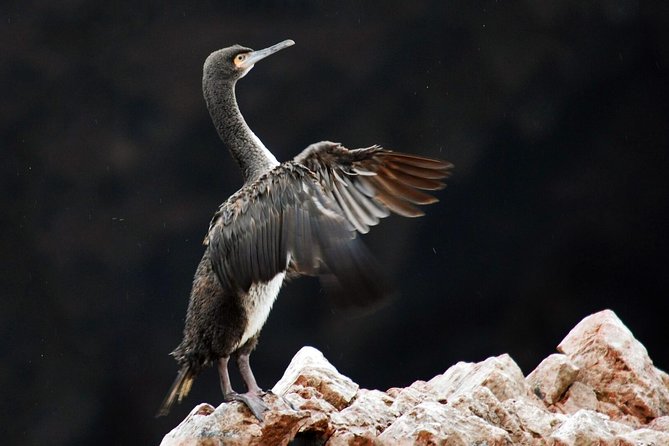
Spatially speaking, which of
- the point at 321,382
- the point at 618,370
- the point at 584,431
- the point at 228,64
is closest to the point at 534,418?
the point at 584,431

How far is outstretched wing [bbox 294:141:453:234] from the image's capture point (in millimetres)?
5199

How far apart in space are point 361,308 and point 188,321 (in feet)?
3.98

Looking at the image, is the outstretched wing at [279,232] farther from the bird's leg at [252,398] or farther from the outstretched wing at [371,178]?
the bird's leg at [252,398]

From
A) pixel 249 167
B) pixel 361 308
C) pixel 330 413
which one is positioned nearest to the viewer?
pixel 361 308

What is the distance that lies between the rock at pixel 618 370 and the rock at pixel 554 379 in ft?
0.34

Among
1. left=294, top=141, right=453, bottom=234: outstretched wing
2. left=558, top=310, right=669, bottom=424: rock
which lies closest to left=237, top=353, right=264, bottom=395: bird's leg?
left=294, top=141, right=453, bottom=234: outstretched wing

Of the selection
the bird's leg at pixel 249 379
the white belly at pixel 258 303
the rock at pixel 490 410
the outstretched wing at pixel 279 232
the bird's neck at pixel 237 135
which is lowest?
the rock at pixel 490 410

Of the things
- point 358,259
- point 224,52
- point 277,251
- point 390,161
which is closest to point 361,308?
point 358,259

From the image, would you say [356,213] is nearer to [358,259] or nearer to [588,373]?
[358,259]

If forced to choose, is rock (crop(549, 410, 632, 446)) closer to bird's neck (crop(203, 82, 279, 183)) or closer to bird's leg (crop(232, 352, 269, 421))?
bird's leg (crop(232, 352, 269, 421))

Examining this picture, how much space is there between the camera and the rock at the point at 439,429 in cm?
484

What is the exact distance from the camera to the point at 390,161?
5406mm

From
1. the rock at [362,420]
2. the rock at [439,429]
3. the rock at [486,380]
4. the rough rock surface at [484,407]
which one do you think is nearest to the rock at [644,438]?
the rough rock surface at [484,407]

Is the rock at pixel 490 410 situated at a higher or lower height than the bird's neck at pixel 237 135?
lower
